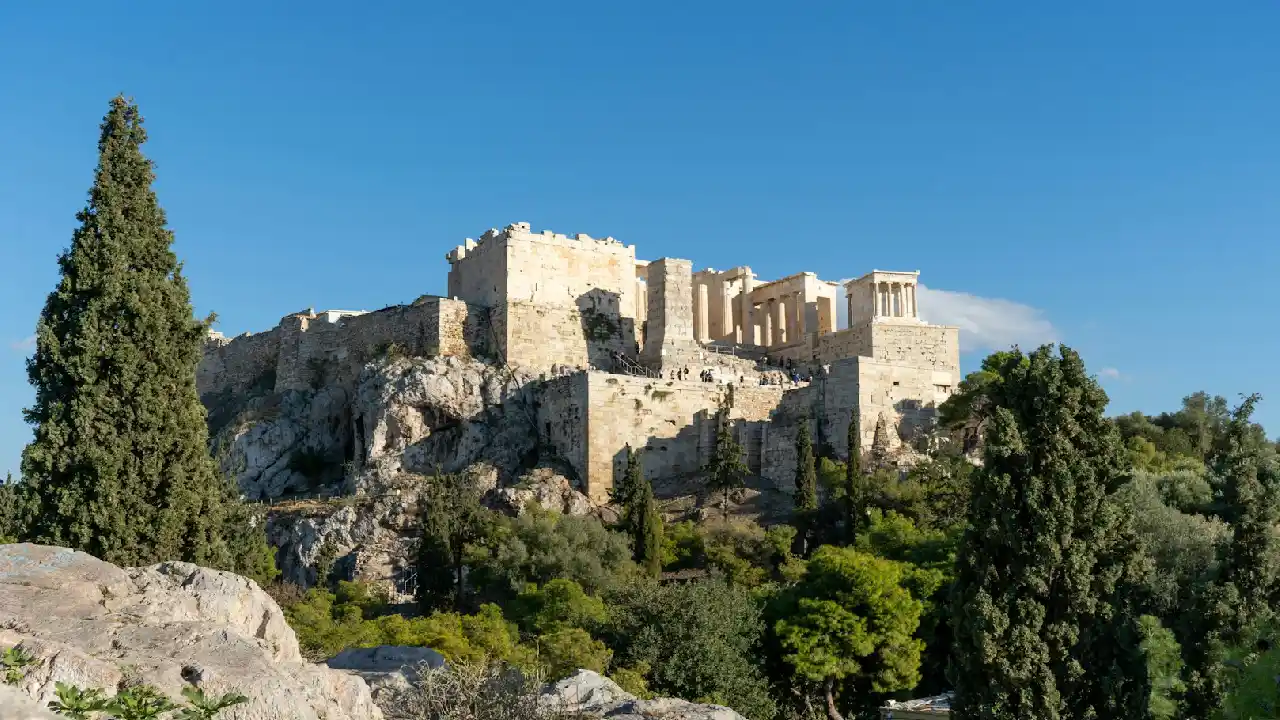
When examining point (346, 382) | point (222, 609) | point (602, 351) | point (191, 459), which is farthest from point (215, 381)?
point (222, 609)

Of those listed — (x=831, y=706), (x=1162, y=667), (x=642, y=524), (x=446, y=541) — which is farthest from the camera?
(x=642, y=524)

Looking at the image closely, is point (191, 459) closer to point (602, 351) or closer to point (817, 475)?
point (817, 475)

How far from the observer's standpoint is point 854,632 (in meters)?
35.3

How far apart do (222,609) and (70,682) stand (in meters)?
2.49

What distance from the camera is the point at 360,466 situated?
54656 mm

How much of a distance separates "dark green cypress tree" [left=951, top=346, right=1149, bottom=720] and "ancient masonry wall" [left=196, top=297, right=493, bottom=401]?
36284 millimetres

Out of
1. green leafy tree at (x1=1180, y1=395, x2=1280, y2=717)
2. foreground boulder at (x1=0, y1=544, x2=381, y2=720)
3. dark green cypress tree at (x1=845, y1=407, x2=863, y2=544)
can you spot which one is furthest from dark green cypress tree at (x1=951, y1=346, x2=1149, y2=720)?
dark green cypress tree at (x1=845, y1=407, x2=863, y2=544)

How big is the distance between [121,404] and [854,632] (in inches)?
873

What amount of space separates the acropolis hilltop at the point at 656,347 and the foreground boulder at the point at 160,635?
3929cm

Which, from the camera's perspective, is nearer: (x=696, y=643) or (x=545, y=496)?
(x=696, y=643)

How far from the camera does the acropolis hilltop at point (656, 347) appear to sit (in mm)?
51188

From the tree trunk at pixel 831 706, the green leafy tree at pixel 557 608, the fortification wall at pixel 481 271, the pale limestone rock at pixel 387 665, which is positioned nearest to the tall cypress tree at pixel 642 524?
the green leafy tree at pixel 557 608

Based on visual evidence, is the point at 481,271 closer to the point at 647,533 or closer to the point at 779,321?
the point at 779,321

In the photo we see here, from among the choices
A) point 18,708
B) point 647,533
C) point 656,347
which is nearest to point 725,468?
point 647,533
